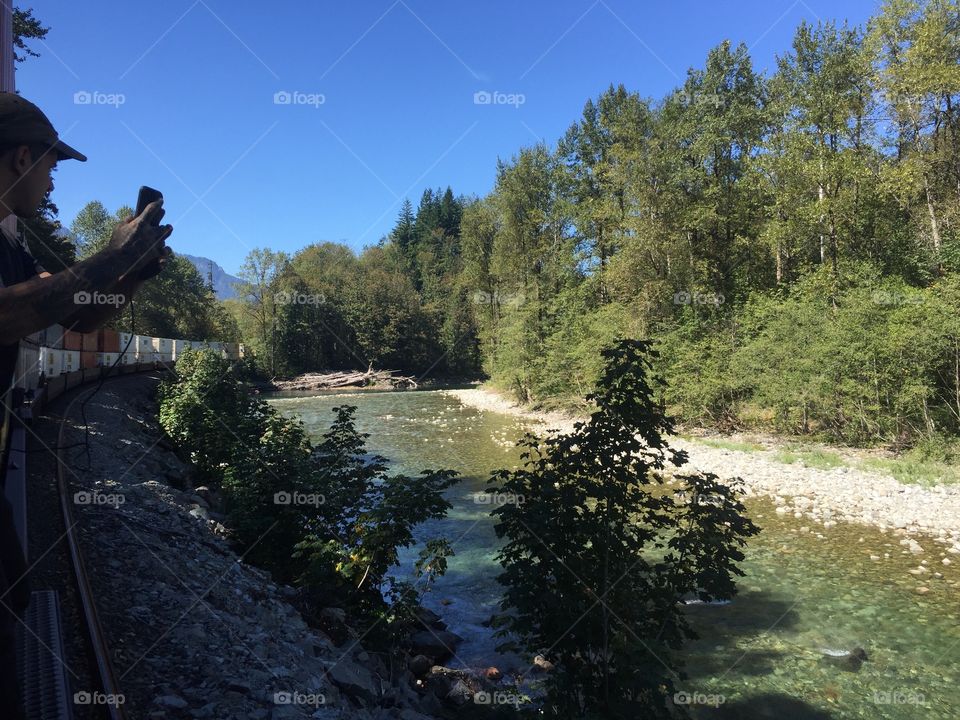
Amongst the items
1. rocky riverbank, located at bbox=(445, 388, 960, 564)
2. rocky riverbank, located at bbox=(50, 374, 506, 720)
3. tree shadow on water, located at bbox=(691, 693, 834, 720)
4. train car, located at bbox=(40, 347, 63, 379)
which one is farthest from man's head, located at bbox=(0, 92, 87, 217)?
train car, located at bbox=(40, 347, 63, 379)

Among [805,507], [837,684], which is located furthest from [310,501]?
[805,507]

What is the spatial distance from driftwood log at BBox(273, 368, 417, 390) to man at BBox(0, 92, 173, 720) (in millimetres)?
57341

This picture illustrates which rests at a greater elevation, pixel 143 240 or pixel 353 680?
pixel 143 240

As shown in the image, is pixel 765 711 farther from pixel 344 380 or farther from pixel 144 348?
pixel 344 380

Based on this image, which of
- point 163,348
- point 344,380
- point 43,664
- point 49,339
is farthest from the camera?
point 344,380

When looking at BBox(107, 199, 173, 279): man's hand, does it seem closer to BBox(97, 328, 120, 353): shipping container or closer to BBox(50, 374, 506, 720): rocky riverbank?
BBox(50, 374, 506, 720): rocky riverbank

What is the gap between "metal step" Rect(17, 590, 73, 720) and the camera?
283 centimetres

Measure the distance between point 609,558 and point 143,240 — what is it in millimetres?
4643

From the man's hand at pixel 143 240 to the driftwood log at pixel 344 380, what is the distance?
57.3 m

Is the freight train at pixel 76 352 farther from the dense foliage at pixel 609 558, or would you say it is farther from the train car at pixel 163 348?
the dense foliage at pixel 609 558

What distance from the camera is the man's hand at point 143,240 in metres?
1.79

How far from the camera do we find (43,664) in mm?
3176

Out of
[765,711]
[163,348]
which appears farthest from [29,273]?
[163,348]

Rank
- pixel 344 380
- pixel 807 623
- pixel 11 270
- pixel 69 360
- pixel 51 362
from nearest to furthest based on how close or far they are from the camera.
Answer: pixel 11 270 → pixel 807 623 → pixel 51 362 → pixel 69 360 → pixel 344 380
